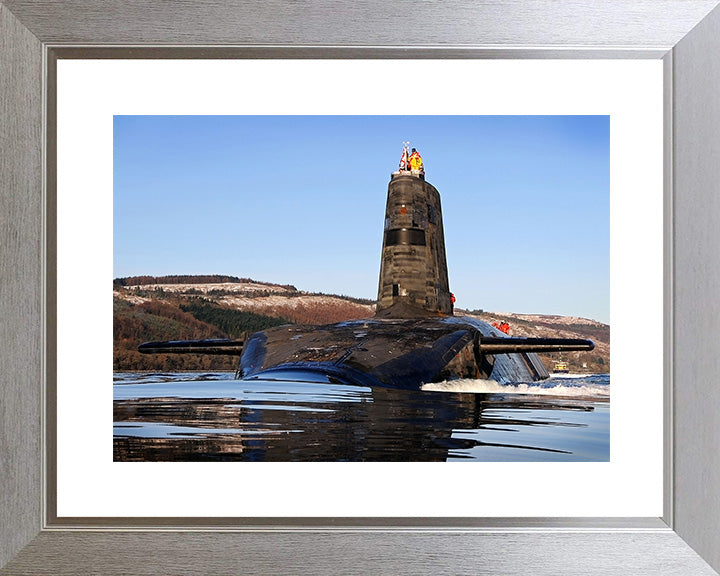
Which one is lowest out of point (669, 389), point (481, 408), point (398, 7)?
point (481, 408)

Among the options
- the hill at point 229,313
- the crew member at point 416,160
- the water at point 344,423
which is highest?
the crew member at point 416,160

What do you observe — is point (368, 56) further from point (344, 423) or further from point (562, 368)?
point (562, 368)

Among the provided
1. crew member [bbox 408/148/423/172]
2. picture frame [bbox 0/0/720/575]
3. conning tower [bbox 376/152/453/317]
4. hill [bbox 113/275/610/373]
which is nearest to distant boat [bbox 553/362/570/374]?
hill [bbox 113/275/610/373]

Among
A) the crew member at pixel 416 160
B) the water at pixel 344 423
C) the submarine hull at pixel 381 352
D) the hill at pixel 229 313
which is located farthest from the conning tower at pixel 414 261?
the water at pixel 344 423

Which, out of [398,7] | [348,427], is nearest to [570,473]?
[348,427]

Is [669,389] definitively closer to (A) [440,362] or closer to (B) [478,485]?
(B) [478,485]

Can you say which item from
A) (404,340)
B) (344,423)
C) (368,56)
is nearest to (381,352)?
(404,340)

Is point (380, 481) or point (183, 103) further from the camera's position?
point (183, 103)

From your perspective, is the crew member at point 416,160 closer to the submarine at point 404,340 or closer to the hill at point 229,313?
the submarine at point 404,340
